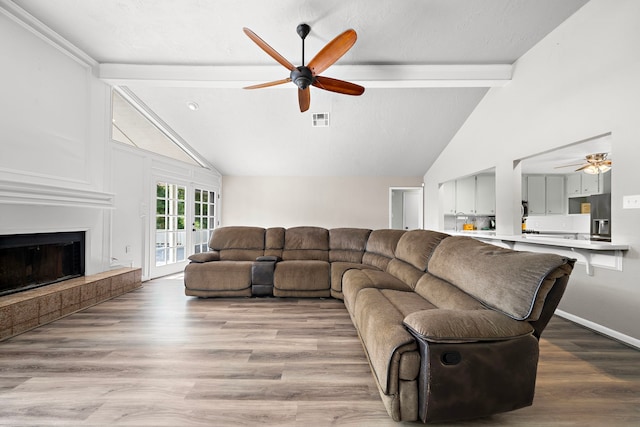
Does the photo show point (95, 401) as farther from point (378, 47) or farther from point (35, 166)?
point (378, 47)

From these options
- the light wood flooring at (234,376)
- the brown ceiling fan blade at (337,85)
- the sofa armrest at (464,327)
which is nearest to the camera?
the sofa armrest at (464,327)

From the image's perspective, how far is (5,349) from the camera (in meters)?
2.14

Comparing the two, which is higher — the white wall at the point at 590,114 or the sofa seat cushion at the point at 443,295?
the white wall at the point at 590,114

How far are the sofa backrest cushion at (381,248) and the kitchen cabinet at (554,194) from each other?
455 centimetres

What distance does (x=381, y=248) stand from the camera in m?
3.67

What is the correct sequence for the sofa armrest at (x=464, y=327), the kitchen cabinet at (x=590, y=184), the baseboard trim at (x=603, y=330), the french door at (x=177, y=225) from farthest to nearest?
1. the kitchen cabinet at (x=590, y=184)
2. the french door at (x=177, y=225)
3. the baseboard trim at (x=603, y=330)
4. the sofa armrest at (x=464, y=327)

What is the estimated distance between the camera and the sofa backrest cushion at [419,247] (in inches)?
100

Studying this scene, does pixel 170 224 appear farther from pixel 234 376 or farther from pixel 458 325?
pixel 458 325

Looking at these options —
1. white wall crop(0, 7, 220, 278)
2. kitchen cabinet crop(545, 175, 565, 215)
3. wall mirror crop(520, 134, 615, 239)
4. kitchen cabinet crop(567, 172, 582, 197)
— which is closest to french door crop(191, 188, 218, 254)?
white wall crop(0, 7, 220, 278)

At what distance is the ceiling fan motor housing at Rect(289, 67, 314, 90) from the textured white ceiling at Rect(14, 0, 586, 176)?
2.09ft

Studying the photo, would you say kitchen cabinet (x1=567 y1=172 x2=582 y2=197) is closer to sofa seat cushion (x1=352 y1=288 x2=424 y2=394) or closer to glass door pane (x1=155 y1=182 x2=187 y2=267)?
sofa seat cushion (x1=352 y1=288 x2=424 y2=394)

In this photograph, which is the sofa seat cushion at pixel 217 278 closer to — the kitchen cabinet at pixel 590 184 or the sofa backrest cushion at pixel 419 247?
the sofa backrest cushion at pixel 419 247

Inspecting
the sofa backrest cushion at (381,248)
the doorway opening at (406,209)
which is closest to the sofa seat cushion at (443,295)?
the sofa backrest cushion at (381,248)


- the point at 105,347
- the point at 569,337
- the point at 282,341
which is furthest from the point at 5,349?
the point at 569,337
